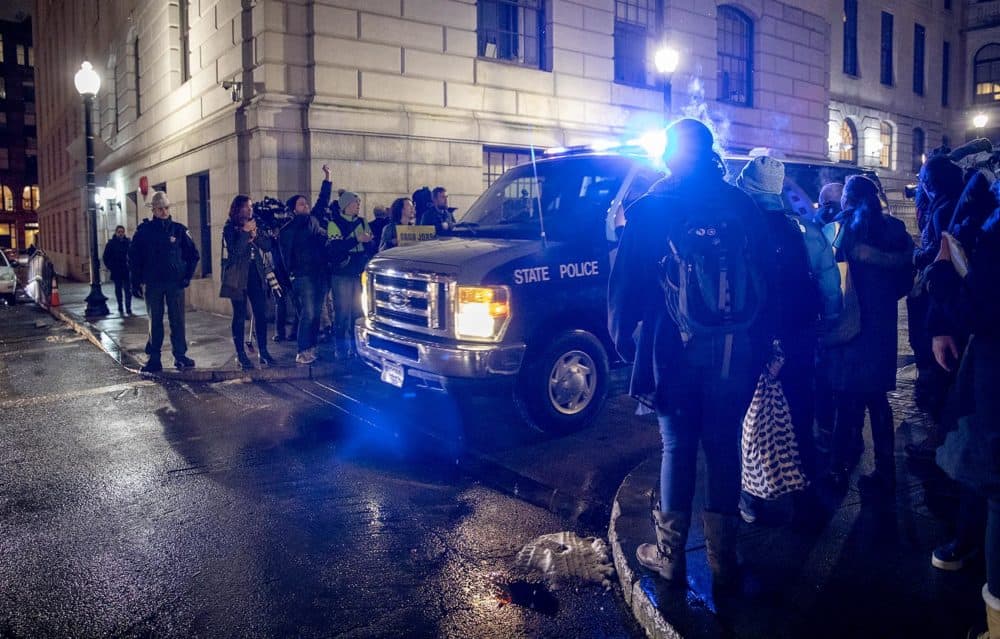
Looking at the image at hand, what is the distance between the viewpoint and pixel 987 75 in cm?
4041

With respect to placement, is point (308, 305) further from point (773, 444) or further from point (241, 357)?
point (773, 444)

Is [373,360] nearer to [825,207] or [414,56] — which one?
[825,207]

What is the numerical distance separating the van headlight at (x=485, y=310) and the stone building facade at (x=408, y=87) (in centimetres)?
821

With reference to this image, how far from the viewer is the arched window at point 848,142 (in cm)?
3044

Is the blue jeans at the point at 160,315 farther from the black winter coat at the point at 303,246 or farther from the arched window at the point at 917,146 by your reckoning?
the arched window at the point at 917,146

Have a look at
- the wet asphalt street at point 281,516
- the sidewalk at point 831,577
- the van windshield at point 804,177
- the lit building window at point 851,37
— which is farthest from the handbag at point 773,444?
the lit building window at point 851,37

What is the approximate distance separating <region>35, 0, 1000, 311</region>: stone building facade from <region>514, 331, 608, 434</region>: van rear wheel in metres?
8.08

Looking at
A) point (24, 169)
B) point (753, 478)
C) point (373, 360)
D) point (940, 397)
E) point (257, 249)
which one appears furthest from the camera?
point (24, 169)

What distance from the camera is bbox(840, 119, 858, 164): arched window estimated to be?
99.9ft

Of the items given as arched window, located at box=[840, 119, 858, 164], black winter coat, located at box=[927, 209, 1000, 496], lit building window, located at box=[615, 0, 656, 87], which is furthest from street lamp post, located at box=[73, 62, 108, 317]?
arched window, located at box=[840, 119, 858, 164]

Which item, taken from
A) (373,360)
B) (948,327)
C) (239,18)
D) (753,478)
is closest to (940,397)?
(753,478)

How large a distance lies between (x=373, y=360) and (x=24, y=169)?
88.3 meters

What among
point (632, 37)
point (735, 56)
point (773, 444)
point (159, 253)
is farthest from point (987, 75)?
point (773, 444)

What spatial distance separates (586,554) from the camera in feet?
14.5
